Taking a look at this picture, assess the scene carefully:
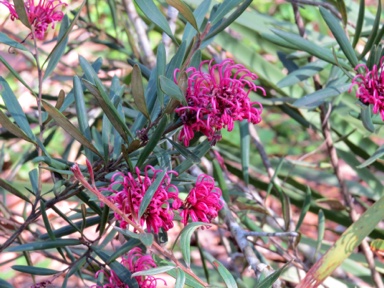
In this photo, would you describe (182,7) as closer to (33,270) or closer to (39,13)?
(39,13)

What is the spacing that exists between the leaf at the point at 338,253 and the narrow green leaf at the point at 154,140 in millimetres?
176

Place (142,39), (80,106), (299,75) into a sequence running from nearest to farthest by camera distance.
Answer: (80,106), (299,75), (142,39)

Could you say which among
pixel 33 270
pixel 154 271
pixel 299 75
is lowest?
pixel 33 270

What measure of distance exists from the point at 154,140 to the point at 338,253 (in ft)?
0.62

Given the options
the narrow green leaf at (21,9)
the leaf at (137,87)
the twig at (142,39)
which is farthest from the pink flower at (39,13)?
the twig at (142,39)

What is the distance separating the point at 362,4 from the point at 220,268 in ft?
1.16

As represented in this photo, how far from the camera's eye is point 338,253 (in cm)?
51

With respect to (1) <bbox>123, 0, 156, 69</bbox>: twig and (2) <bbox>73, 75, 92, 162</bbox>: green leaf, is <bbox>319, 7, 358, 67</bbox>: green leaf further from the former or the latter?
(1) <bbox>123, 0, 156, 69</bbox>: twig

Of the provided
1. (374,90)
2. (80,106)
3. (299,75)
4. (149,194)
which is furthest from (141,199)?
(299,75)

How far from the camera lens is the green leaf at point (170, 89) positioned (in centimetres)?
43

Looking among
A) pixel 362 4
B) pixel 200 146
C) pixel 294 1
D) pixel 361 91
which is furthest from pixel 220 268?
pixel 294 1

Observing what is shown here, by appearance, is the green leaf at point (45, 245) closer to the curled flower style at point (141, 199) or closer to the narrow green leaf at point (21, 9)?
the curled flower style at point (141, 199)

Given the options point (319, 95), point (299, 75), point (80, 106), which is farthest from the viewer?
point (299, 75)

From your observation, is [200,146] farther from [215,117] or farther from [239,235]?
[239,235]
